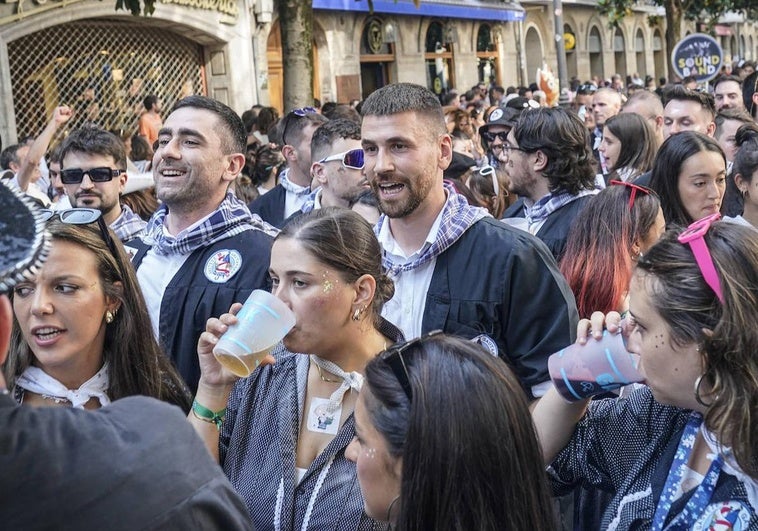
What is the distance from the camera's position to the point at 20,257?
1.31 m

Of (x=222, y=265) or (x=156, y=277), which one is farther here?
(x=156, y=277)

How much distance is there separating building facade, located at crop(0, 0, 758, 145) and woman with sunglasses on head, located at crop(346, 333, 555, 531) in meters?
12.4

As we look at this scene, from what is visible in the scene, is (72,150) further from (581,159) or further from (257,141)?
(257,141)

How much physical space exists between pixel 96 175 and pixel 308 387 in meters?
2.97

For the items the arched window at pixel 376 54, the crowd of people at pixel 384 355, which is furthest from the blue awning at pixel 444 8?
the crowd of people at pixel 384 355

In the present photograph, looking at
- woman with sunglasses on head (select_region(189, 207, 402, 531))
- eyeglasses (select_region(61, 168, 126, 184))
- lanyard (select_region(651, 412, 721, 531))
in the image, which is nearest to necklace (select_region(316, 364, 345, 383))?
woman with sunglasses on head (select_region(189, 207, 402, 531))

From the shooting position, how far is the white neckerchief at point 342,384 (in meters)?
2.75

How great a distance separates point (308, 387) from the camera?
2.83 meters

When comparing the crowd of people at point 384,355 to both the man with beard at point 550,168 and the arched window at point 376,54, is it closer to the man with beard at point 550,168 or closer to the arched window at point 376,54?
the man with beard at point 550,168

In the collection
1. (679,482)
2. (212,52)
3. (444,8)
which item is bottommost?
(679,482)

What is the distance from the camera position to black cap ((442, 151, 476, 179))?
7166 mm

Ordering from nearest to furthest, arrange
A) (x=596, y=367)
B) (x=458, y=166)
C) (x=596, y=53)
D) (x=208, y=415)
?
(x=596, y=367), (x=208, y=415), (x=458, y=166), (x=596, y=53)

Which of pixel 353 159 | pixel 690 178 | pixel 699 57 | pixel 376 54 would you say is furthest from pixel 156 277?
pixel 376 54

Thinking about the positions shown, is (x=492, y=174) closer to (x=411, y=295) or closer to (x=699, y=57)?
(x=411, y=295)
